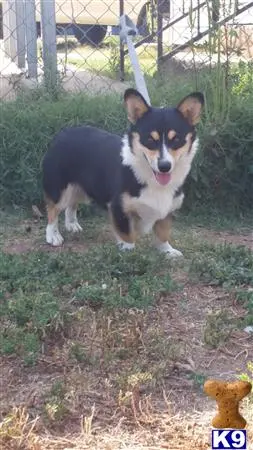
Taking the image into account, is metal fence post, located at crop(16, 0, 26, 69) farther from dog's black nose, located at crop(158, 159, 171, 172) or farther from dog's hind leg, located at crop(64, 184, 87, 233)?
dog's black nose, located at crop(158, 159, 171, 172)

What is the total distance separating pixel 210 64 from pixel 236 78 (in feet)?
1.37

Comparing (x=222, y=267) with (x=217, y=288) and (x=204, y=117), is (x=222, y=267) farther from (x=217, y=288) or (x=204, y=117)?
(x=204, y=117)

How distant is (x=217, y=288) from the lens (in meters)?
3.62

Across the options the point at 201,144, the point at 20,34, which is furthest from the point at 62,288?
the point at 20,34

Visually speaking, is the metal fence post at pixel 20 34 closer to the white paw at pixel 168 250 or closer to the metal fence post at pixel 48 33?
the metal fence post at pixel 48 33

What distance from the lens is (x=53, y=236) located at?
449 cm

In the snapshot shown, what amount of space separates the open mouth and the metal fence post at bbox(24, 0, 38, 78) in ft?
7.12

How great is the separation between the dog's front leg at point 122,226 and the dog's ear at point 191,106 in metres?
0.54

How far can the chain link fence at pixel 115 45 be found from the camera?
16.8 ft

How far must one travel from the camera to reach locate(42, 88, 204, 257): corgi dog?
12.8ft

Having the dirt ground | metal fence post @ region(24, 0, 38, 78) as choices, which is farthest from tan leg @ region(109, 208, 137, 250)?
metal fence post @ region(24, 0, 38, 78)

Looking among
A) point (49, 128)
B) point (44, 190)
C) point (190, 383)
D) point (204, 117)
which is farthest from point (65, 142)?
point (190, 383)

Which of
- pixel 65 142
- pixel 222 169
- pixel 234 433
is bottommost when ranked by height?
pixel 222 169

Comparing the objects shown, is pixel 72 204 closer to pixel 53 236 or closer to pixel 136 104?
pixel 53 236
